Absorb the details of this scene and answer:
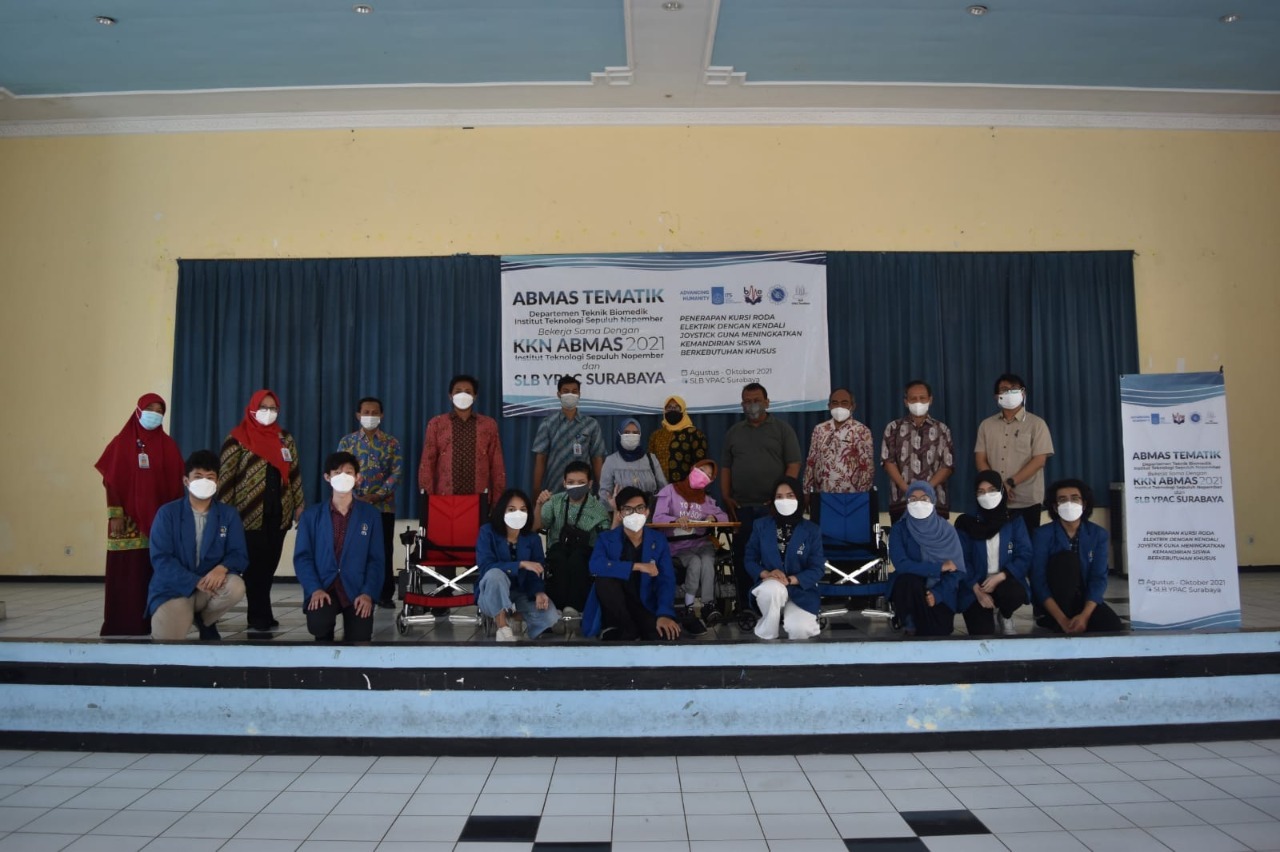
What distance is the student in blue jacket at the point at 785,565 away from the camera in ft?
13.0

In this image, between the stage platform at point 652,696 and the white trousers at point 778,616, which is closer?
the stage platform at point 652,696

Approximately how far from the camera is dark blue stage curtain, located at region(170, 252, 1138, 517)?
637 centimetres

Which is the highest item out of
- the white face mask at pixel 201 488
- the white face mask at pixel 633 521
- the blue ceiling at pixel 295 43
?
the blue ceiling at pixel 295 43

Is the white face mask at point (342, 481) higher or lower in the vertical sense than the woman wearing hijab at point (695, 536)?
higher

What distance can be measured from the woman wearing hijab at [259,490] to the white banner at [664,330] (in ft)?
6.35

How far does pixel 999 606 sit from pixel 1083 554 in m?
0.43

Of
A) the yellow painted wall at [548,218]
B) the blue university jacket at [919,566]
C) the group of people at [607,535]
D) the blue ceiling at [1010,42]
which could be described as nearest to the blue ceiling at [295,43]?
the yellow painted wall at [548,218]

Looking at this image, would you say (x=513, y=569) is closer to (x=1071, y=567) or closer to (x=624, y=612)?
(x=624, y=612)

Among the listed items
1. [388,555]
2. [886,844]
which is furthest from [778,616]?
[388,555]

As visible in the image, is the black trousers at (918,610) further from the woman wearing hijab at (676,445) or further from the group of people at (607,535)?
the woman wearing hijab at (676,445)

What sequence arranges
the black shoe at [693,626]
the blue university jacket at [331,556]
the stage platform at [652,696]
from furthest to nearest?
the black shoe at [693,626] → the blue university jacket at [331,556] → the stage platform at [652,696]

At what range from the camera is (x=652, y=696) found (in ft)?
10.3

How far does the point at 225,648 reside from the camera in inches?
127

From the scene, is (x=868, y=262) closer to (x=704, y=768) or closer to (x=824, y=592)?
(x=824, y=592)
